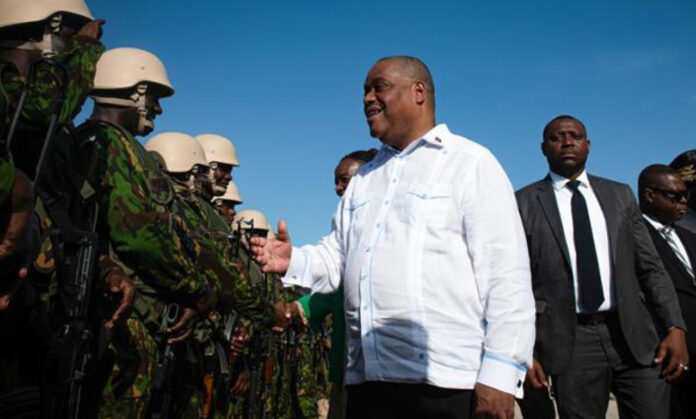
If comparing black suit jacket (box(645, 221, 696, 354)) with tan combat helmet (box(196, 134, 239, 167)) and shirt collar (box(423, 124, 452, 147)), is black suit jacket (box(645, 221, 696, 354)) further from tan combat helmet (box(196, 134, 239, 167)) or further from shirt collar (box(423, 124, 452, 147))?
tan combat helmet (box(196, 134, 239, 167))

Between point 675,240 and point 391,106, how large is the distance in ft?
11.7

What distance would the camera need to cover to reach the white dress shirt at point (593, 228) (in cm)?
441

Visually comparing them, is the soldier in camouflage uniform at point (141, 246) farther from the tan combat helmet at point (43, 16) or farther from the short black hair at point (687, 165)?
the short black hair at point (687, 165)

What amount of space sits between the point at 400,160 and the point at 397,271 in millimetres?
649

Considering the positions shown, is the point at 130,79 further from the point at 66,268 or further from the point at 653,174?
the point at 653,174

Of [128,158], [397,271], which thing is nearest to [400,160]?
[397,271]

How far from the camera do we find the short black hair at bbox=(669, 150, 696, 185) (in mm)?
6445

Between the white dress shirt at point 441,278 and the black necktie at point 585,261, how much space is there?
1.70 metres

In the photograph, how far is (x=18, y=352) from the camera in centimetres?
318

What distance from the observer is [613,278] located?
443cm

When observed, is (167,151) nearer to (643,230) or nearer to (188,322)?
(188,322)

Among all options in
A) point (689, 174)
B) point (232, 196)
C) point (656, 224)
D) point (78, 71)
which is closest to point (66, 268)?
point (78, 71)

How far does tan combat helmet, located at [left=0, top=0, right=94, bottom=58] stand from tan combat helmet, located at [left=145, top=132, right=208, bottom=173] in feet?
11.3

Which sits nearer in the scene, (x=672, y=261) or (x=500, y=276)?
(x=500, y=276)
